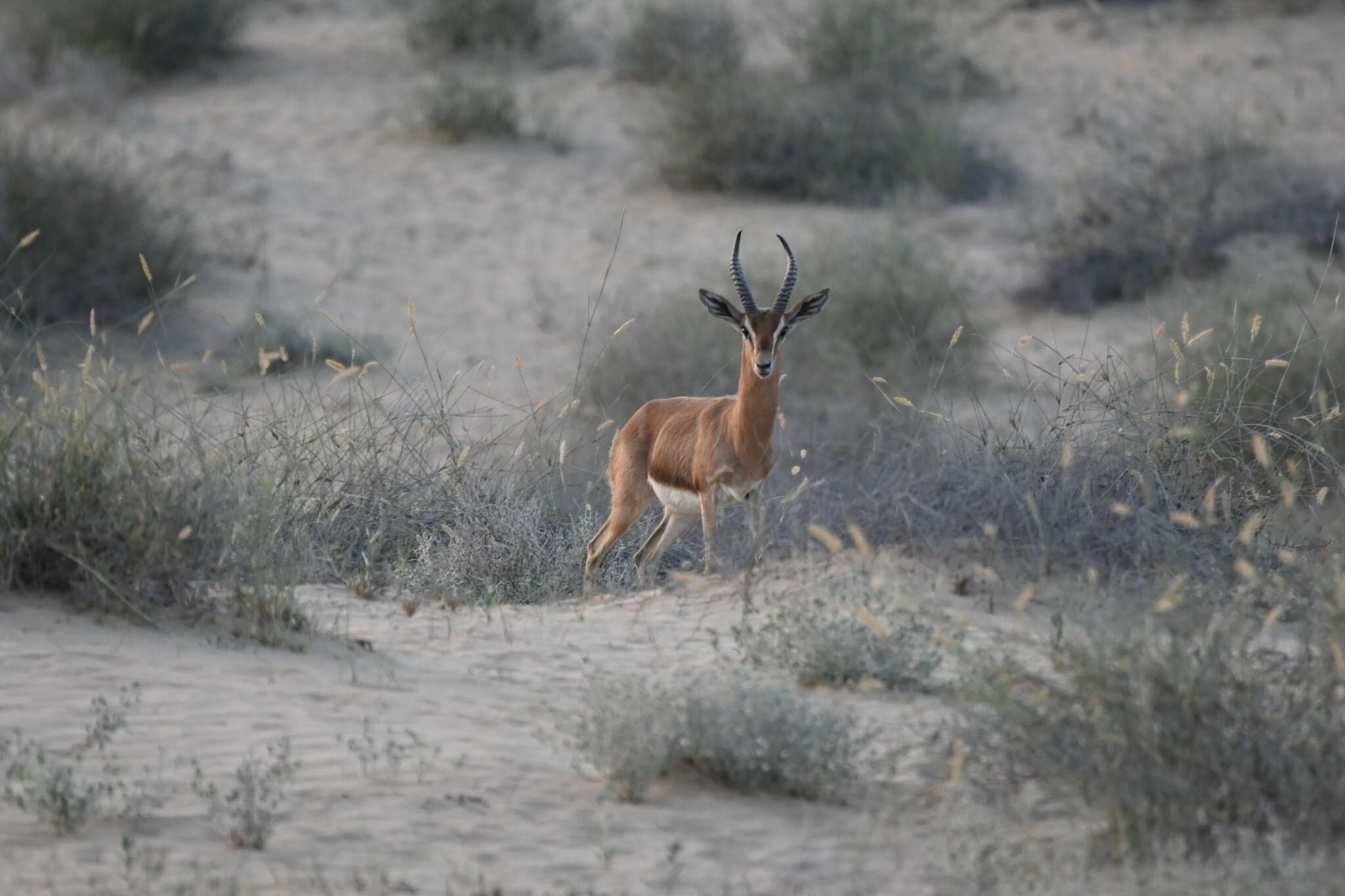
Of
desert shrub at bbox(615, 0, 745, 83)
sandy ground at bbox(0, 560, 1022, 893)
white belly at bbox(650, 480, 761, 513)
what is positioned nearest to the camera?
sandy ground at bbox(0, 560, 1022, 893)

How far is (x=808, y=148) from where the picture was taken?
17.8 meters

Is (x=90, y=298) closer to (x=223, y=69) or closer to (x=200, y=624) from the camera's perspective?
(x=223, y=69)

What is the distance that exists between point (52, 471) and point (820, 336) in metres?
9.78

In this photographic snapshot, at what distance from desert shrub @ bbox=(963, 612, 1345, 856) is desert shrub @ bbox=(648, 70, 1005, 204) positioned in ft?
44.8

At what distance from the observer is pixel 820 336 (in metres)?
14.4

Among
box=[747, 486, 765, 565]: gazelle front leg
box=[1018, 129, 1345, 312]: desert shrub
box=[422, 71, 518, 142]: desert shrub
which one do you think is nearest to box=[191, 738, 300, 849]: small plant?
box=[747, 486, 765, 565]: gazelle front leg

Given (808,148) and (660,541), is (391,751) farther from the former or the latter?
(808,148)

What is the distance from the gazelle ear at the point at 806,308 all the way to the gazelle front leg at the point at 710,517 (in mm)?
863

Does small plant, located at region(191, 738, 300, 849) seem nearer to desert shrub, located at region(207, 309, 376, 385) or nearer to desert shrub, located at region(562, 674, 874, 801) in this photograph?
desert shrub, located at region(562, 674, 874, 801)

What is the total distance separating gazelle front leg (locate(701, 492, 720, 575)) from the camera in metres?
6.79

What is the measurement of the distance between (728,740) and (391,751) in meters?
1.02

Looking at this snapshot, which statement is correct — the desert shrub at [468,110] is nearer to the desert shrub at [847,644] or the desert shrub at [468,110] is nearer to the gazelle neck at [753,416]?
the gazelle neck at [753,416]

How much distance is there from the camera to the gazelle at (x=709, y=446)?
6828 millimetres

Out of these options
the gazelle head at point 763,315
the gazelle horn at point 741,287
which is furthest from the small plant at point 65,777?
the gazelle horn at point 741,287
